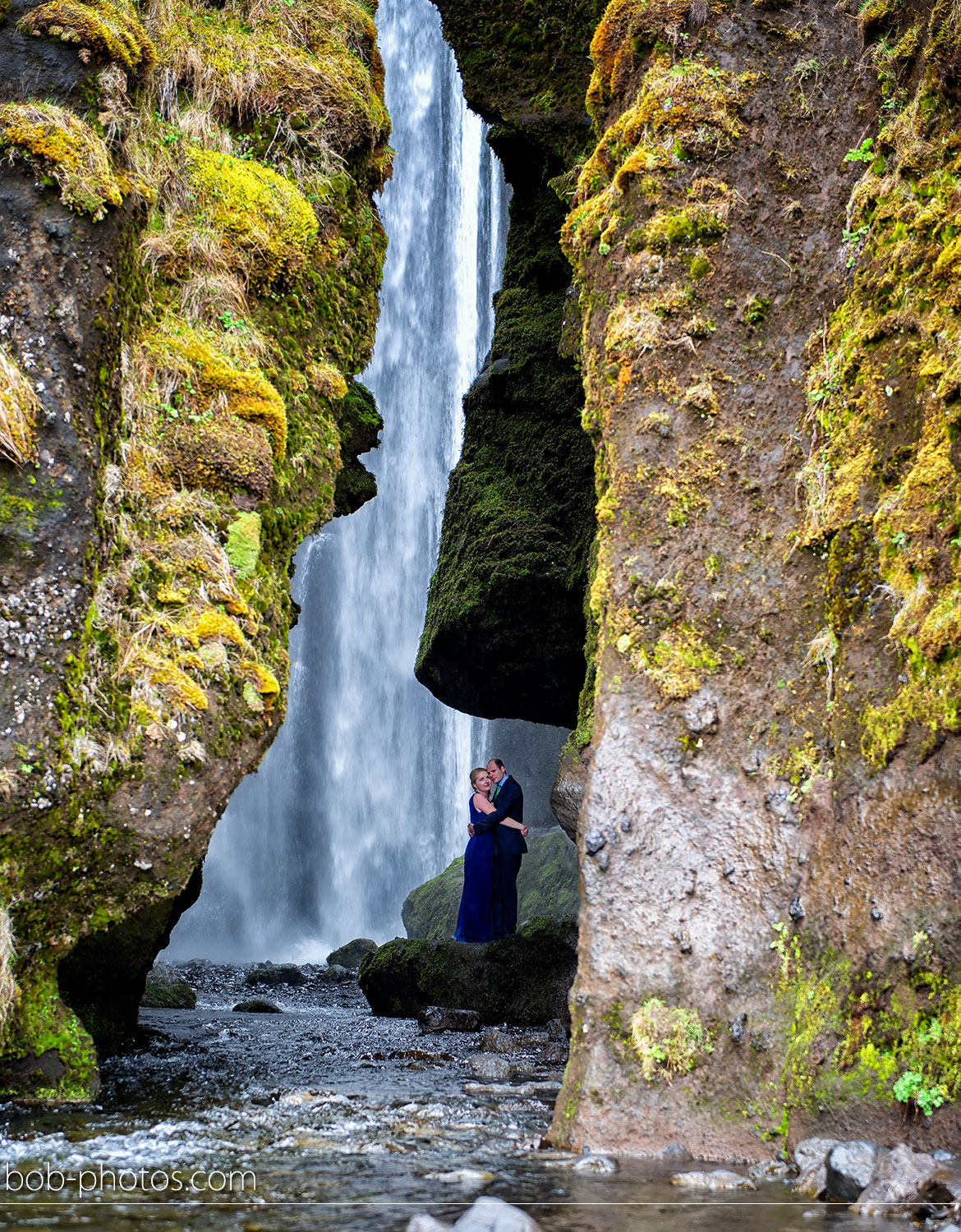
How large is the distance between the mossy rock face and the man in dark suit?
1454 millimetres

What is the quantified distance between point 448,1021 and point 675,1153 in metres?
5.82

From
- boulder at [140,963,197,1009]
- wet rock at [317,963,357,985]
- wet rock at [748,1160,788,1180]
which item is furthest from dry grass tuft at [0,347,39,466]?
wet rock at [317,963,357,985]

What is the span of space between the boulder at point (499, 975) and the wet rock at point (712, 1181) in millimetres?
6098

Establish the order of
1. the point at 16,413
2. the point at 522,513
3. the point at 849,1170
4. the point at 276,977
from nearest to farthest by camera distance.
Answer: the point at 849,1170
the point at 16,413
the point at 522,513
the point at 276,977

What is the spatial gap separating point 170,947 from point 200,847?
2533 centimetres

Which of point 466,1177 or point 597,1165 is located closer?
point 466,1177

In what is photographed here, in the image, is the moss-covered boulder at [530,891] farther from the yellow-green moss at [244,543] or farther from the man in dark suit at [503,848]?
the yellow-green moss at [244,543]

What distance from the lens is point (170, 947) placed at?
28344 mm

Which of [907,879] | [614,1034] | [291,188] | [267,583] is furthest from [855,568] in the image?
[291,188]

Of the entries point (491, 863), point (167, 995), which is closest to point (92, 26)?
point (491, 863)

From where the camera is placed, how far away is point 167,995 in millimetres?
12352

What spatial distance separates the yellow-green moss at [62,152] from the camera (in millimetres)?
5402

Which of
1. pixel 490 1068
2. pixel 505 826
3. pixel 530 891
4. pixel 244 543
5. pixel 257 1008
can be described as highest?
pixel 244 543

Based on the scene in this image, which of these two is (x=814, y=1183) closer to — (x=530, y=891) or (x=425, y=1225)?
(x=425, y=1225)
